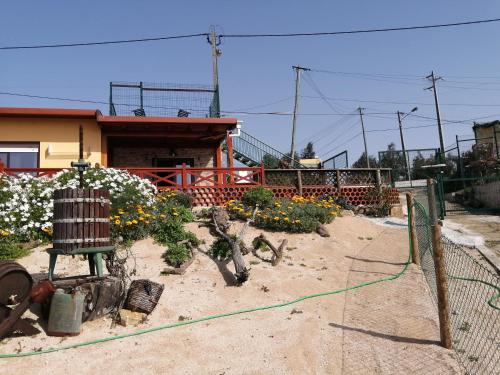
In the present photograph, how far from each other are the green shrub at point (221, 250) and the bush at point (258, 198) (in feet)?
10.1

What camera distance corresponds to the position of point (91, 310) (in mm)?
5312

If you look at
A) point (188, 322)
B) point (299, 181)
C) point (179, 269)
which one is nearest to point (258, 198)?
point (299, 181)

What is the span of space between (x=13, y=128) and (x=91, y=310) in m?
10.3

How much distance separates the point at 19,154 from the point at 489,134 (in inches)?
993

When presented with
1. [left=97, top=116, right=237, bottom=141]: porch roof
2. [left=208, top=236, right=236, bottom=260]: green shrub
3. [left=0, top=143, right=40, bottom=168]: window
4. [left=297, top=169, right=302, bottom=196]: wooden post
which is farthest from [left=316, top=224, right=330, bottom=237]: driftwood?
[left=0, top=143, right=40, bottom=168]: window

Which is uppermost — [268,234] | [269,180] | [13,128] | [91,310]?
[13,128]

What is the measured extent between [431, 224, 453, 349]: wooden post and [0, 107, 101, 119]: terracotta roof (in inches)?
448

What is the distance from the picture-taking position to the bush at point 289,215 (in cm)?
989

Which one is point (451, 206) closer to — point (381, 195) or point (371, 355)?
point (381, 195)

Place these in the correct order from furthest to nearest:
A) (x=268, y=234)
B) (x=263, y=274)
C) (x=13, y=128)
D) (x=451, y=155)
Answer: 1. (x=451, y=155)
2. (x=13, y=128)
3. (x=268, y=234)
4. (x=263, y=274)

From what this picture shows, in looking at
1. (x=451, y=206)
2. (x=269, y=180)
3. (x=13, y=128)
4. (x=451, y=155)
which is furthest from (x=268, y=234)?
(x=451, y=155)

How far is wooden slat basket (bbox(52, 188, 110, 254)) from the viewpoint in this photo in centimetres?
563

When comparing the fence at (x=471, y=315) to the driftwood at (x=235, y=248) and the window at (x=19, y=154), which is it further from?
the window at (x=19, y=154)

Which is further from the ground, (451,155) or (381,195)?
(451,155)
